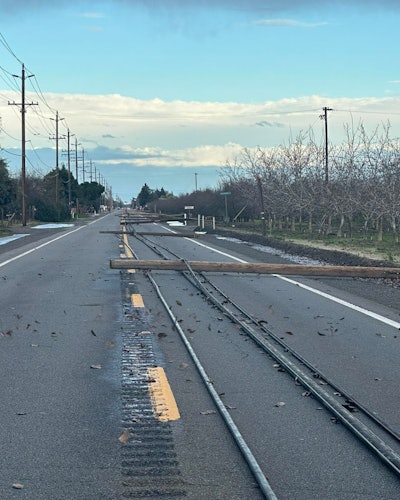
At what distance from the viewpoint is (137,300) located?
13.7 metres

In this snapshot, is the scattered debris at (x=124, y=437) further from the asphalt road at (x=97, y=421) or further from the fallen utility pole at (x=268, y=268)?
the fallen utility pole at (x=268, y=268)

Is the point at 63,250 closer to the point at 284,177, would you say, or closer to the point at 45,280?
the point at 45,280

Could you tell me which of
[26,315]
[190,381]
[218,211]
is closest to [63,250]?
[26,315]

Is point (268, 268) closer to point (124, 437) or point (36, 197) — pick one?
point (124, 437)

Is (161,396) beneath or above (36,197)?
beneath

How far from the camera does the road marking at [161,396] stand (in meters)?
6.33

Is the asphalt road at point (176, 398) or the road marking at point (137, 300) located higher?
the road marking at point (137, 300)

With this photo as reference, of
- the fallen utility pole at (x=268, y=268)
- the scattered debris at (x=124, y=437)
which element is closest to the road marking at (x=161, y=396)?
the scattered debris at (x=124, y=437)

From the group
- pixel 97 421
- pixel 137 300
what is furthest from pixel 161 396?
pixel 137 300

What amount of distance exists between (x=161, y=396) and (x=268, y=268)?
11.9 metres

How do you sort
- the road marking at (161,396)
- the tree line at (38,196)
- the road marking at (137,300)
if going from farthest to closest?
the tree line at (38,196), the road marking at (137,300), the road marking at (161,396)

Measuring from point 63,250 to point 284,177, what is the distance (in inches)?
967

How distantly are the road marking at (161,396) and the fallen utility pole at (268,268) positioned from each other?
10540mm

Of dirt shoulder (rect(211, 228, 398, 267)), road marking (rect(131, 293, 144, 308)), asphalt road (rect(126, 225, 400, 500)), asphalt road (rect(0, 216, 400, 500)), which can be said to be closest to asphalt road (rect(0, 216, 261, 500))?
asphalt road (rect(0, 216, 400, 500))
